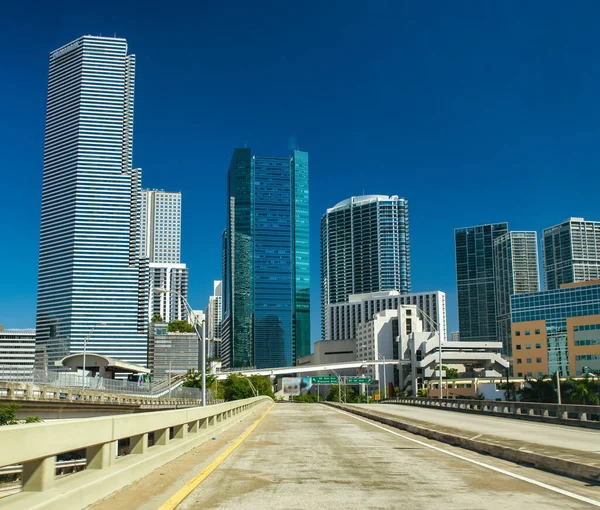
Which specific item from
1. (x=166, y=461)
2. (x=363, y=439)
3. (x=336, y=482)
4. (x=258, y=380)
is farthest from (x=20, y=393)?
(x=258, y=380)

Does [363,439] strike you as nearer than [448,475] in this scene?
No

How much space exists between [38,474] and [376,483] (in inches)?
217

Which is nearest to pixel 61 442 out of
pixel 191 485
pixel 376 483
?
pixel 191 485

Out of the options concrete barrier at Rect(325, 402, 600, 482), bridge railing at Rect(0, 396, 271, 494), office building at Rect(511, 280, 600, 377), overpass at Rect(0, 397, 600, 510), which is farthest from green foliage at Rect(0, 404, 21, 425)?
office building at Rect(511, 280, 600, 377)

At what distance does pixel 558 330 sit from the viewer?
5645 inches

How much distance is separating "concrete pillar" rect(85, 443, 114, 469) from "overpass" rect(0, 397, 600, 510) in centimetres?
1

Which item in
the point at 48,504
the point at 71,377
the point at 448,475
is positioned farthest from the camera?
the point at 71,377

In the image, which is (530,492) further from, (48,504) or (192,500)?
(48,504)

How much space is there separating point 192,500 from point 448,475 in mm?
4711

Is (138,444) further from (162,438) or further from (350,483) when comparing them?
(350,483)

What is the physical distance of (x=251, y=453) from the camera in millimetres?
15695

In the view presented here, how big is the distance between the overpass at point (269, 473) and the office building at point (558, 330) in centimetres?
12586

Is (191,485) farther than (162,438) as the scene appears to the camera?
No

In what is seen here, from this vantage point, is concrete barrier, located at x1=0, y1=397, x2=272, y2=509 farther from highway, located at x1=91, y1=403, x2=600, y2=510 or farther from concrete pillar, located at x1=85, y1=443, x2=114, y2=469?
highway, located at x1=91, y1=403, x2=600, y2=510
